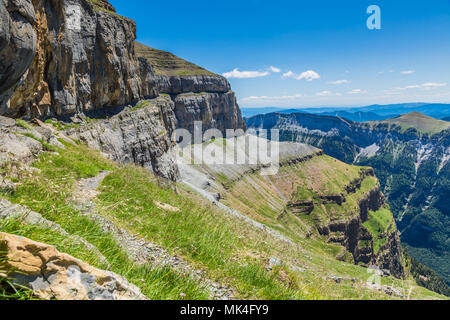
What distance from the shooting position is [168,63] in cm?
16412

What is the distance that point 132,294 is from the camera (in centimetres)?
396

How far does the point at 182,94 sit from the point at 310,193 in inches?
3573

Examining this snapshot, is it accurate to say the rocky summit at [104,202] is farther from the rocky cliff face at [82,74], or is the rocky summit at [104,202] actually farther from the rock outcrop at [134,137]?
the rock outcrop at [134,137]

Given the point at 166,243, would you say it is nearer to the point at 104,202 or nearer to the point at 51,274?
the point at 104,202

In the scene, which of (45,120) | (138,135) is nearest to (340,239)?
(138,135)

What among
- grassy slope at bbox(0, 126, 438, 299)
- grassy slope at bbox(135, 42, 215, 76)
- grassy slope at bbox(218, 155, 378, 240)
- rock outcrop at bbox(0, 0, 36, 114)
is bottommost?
grassy slope at bbox(218, 155, 378, 240)

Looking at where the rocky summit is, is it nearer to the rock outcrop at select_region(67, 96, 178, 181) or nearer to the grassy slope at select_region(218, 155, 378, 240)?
the rock outcrop at select_region(67, 96, 178, 181)

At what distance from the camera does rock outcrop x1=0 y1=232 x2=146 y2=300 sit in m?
3.30

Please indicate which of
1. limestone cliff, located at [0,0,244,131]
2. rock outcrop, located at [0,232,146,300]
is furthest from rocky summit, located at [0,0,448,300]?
limestone cliff, located at [0,0,244,131]

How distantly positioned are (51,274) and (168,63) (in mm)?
175368

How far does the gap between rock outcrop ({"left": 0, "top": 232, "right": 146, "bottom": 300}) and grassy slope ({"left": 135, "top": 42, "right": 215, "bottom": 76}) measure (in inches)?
6180

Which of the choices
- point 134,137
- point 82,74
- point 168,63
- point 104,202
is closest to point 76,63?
point 82,74
